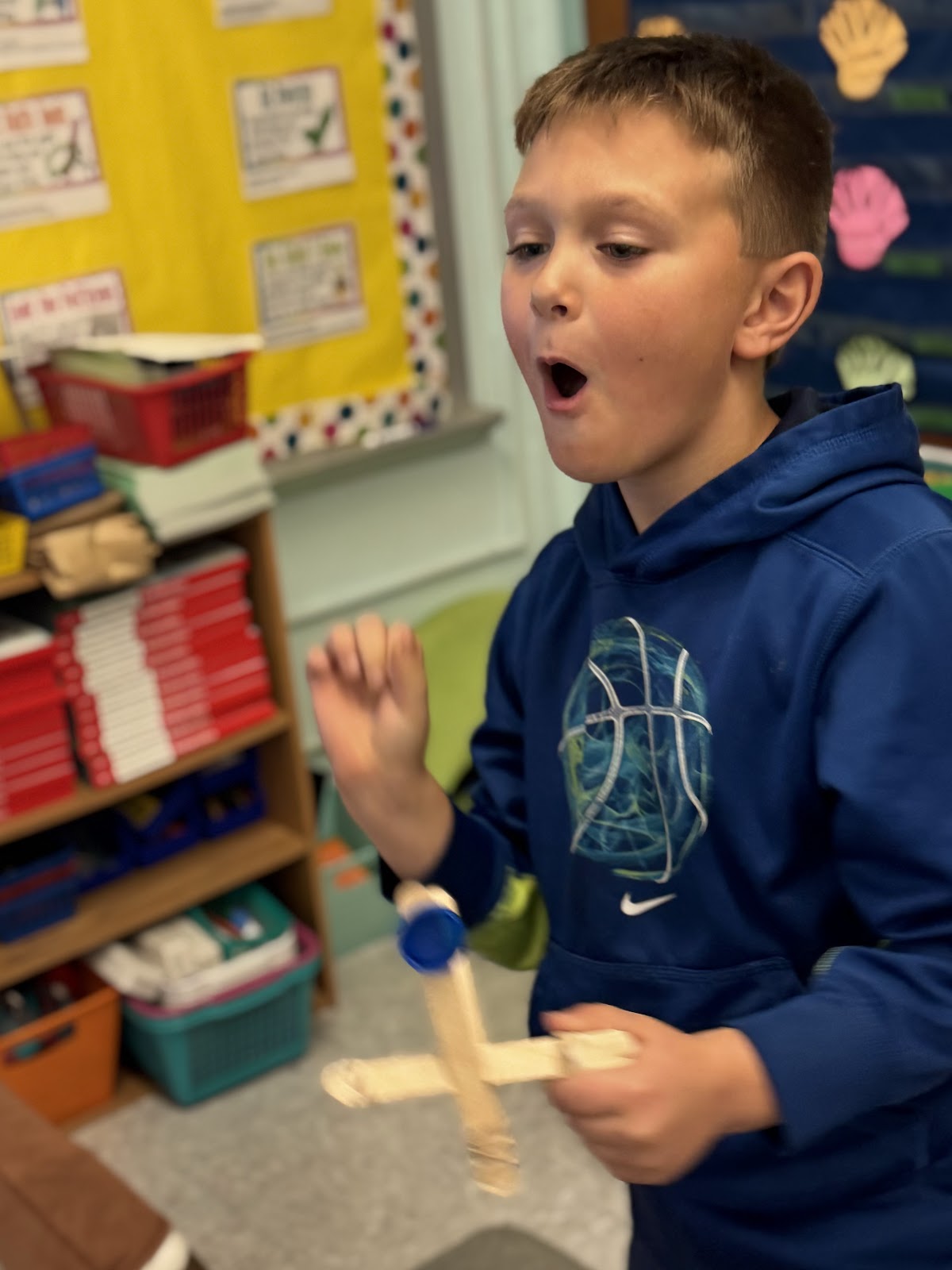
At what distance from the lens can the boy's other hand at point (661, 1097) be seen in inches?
29.7

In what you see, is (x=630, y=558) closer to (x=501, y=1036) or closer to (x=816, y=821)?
(x=816, y=821)

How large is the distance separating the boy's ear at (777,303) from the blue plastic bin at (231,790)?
167cm

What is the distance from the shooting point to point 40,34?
226 cm

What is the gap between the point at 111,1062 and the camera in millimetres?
2408

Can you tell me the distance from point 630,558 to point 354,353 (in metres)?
1.85

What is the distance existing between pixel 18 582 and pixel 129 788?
38 cm

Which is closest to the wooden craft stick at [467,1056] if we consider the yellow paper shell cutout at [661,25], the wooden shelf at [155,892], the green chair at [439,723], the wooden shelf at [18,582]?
the wooden shelf at [18,582]

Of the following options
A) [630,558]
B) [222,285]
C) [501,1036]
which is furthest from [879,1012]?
[222,285]

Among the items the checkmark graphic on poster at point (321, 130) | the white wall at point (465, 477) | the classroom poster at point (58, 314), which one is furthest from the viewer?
the white wall at point (465, 477)

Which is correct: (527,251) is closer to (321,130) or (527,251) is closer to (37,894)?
(37,894)

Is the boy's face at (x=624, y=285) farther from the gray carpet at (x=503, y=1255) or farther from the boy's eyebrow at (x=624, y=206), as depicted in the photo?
the gray carpet at (x=503, y=1255)

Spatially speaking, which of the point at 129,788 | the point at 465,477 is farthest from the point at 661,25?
the point at 129,788

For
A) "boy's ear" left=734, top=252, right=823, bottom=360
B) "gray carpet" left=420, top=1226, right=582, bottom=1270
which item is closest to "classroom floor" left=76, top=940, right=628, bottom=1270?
"gray carpet" left=420, top=1226, right=582, bottom=1270

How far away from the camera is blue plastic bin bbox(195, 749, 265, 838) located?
Result: 2484 mm
